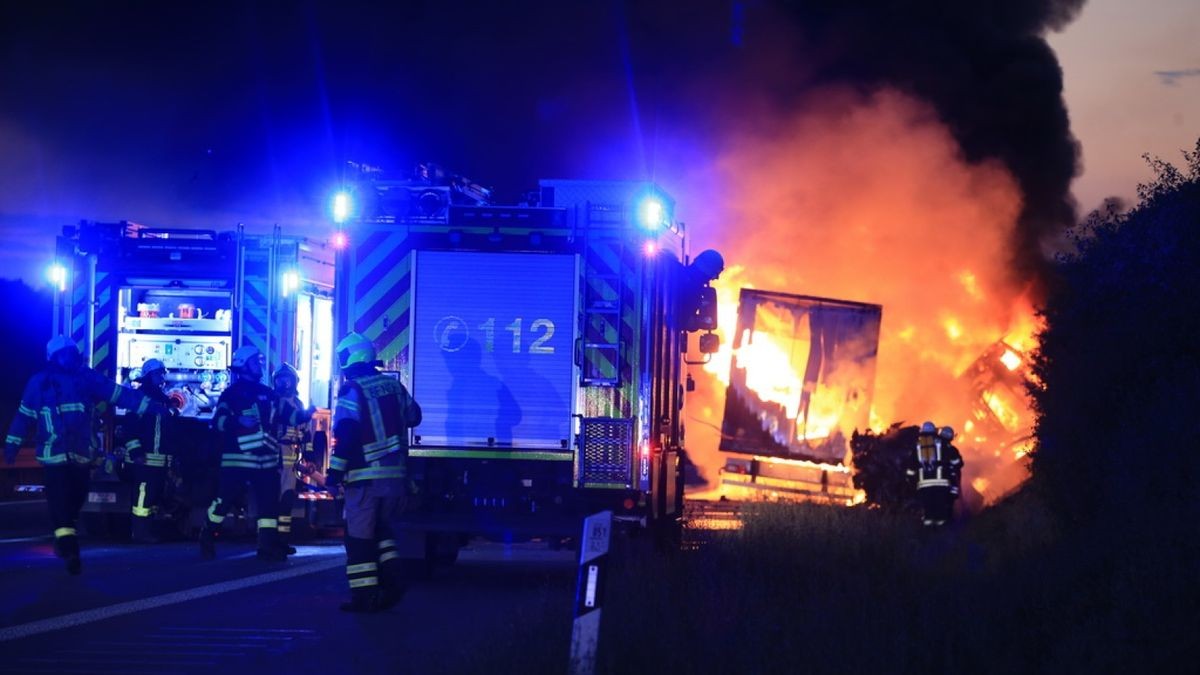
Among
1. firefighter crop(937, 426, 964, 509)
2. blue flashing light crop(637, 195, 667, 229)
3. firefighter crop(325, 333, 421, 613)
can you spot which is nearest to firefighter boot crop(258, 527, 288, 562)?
firefighter crop(325, 333, 421, 613)

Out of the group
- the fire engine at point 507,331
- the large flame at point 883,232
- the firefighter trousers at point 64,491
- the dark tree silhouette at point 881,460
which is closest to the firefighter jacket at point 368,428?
the fire engine at point 507,331

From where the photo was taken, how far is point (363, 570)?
37.1 feet

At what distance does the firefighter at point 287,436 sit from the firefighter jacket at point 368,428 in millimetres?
3992

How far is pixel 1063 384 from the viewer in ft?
49.1

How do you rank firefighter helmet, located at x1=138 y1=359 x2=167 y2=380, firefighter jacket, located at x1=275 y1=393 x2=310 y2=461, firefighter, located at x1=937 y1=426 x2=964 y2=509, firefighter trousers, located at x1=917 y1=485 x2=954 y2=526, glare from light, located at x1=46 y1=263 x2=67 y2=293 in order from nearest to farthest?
1. firefighter jacket, located at x1=275 y1=393 x2=310 y2=461
2. firefighter helmet, located at x1=138 y1=359 x2=167 y2=380
3. glare from light, located at x1=46 y1=263 x2=67 y2=293
4. firefighter trousers, located at x1=917 y1=485 x2=954 y2=526
5. firefighter, located at x1=937 y1=426 x2=964 y2=509

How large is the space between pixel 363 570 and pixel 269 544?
3.94 metres

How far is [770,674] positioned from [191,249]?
39.0ft

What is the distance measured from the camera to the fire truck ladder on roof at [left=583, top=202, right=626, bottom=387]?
1405 centimetres

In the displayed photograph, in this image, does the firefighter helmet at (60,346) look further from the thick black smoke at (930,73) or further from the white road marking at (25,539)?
the thick black smoke at (930,73)

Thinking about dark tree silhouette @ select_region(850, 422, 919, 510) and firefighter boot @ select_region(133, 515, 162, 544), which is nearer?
firefighter boot @ select_region(133, 515, 162, 544)

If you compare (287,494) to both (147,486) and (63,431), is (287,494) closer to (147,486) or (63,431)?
(147,486)

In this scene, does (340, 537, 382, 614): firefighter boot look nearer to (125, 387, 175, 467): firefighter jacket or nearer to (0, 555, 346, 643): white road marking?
(0, 555, 346, 643): white road marking

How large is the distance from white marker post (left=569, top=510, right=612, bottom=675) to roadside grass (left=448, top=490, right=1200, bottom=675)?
460mm

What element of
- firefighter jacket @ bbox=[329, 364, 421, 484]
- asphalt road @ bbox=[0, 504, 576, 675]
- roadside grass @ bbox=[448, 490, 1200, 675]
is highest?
firefighter jacket @ bbox=[329, 364, 421, 484]
